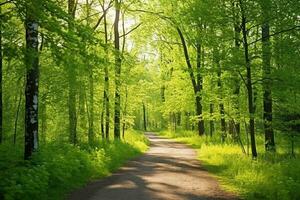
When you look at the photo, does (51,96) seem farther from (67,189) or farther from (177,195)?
(177,195)

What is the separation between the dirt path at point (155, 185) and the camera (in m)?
11.2

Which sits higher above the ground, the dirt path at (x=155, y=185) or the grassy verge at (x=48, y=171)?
the grassy verge at (x=48, y=171)

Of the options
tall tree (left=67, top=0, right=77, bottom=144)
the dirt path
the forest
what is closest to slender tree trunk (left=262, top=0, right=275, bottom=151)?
the forest

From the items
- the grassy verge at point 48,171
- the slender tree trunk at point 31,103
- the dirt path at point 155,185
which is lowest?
the dirt path at point 155,185

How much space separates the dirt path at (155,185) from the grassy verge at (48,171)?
550 millimetres

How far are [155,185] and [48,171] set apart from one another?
3418 millimetres

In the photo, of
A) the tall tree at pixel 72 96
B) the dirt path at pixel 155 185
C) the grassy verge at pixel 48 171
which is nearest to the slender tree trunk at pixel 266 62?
the dirt path at pixel 155 185

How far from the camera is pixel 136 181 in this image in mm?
13805

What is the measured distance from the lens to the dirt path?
11.2m

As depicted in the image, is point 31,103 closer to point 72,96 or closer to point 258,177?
point 72,96

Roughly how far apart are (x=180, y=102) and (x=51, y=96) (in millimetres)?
21219

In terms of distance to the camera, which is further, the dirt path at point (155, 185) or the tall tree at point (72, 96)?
the tall tree at point (72, 96)

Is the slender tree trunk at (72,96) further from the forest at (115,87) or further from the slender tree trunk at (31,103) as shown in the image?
the slender tree trunk at (31,103)

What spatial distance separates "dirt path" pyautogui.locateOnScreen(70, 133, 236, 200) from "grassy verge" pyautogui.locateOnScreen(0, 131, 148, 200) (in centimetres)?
55
